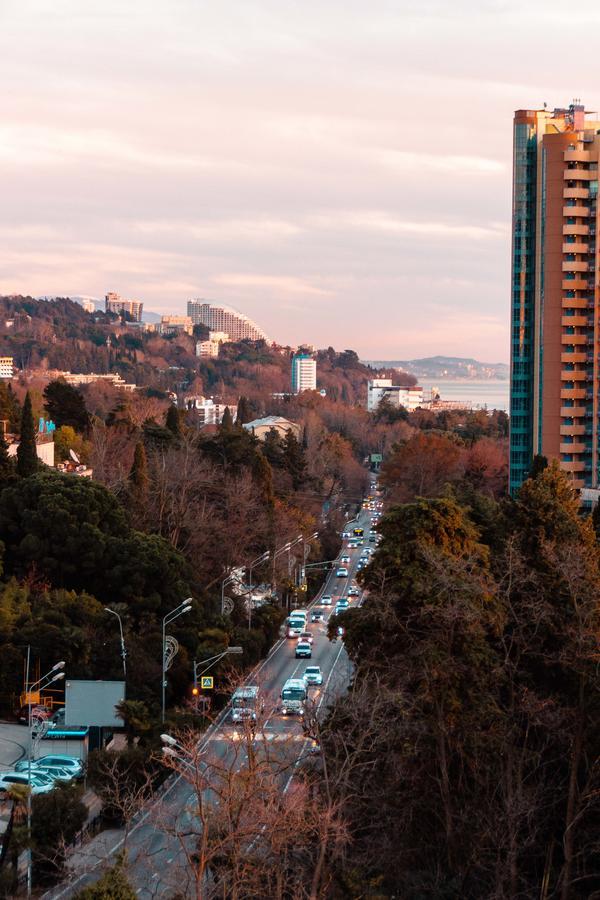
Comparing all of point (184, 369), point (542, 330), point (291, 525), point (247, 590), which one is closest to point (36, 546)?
point (247, 590)

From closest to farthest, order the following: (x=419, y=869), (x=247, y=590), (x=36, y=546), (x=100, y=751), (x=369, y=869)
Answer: (x=369, y=869) < (x=419, y=869) < (x=100, y=751) < (x=36, y=546) < (x=247, y=590)

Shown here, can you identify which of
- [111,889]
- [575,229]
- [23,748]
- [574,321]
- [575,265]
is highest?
[575,229]

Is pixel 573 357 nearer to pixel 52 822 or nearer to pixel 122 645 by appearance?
pixel 122 645

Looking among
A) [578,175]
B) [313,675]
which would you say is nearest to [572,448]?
[578,175]

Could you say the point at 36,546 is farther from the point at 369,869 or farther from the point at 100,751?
the point at 369,869

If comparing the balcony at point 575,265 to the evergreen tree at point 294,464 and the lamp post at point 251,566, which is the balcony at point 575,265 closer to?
the lamp post at point 251,566

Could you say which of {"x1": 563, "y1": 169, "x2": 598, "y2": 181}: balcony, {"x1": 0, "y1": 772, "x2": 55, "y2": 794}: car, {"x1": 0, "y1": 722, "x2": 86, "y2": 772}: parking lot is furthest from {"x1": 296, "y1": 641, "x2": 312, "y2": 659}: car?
{"x1": 563, "y1": 169, "x2": 598, "y2": 181}: balcony

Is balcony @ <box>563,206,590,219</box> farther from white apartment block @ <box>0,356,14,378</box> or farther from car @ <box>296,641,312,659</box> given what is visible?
white apartment block @ <box>0,356,14,378</box>
